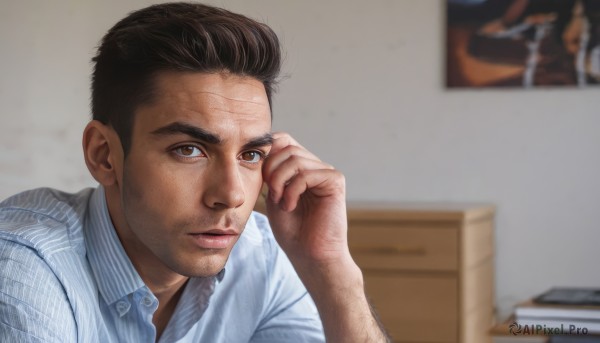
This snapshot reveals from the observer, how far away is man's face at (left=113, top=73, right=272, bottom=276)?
1.43 metres

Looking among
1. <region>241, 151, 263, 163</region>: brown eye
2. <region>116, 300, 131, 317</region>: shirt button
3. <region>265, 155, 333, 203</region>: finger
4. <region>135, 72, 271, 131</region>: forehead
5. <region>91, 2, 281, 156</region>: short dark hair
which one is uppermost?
<region>91, 2, 281, 156</region>: short dark hair

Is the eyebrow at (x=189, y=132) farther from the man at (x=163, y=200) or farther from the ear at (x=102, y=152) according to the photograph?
the ear at (x=102, y=152)

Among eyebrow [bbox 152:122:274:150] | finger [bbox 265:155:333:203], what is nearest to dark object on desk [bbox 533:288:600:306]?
finger [bbox 265:155:333:203]

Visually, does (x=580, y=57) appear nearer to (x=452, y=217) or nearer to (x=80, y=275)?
(x=452, y=217)

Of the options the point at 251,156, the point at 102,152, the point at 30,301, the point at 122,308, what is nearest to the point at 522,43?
the point at 251,156

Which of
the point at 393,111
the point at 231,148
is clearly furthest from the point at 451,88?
the point at 231,148

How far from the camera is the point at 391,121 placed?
360 cm

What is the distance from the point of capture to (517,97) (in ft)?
11.3

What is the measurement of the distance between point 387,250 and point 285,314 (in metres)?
1.27

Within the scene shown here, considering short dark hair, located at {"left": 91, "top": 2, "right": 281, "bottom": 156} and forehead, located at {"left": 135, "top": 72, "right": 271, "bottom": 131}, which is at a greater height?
short dark hair, located at {"left": 91, "top": 2, "right": 281, "bottom": 156}

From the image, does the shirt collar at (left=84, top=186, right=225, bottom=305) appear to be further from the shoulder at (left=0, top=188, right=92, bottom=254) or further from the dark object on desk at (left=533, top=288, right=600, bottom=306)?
the dark object on desk at (left=533, top=288, right=600, bottom=306)

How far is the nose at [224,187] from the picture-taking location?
1.42 metres

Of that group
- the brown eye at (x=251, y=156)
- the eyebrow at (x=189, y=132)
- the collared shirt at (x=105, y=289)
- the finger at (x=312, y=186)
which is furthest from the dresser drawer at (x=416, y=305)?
the eyebrow at (x=189, y=132)

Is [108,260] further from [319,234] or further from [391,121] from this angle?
[391,121]
